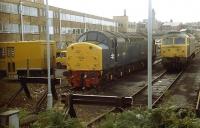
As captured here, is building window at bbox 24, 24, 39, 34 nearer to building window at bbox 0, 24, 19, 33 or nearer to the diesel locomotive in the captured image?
building window at bbox 0, 24, 19, 33

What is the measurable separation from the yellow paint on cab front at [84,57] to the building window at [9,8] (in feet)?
98.1

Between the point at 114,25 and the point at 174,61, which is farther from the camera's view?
the point at 114,25

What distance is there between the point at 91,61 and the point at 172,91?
4775 mm

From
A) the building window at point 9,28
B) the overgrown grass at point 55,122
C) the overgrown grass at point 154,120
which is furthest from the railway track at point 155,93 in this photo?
the building window at point 9,28

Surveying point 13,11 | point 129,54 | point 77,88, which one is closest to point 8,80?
point 77,88

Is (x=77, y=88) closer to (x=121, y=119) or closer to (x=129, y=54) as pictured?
(x=129, y=54)

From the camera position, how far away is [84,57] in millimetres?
22031

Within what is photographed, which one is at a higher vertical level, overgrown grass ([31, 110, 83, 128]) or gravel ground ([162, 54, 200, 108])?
overgrown grass ([31, 110, 83, 128])

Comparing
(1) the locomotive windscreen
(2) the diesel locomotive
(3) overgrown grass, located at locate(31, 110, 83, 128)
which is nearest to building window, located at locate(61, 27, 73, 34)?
(2) the diesel locomotive

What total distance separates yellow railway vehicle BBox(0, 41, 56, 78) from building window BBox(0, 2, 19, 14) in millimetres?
22274

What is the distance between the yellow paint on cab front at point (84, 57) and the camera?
21734mm

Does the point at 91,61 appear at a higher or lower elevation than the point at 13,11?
lower

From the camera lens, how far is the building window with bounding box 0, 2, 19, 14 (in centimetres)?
5019

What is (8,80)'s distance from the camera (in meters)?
27.0
